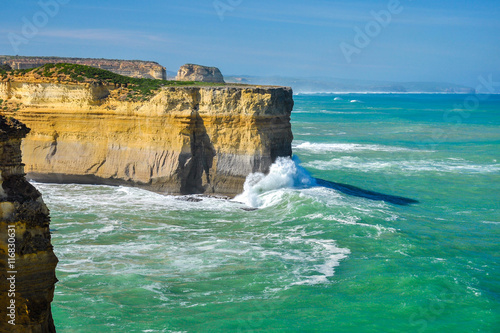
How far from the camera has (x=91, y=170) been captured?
2156 cm

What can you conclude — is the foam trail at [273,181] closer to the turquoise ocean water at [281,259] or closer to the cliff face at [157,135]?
the turquoise ocean water at [281,259]

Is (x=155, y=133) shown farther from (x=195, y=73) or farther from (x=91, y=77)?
(x=195, y=73)

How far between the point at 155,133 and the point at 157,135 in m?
0.12

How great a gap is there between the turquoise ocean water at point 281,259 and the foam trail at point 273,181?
53 millimetres

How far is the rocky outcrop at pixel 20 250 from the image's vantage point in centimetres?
559

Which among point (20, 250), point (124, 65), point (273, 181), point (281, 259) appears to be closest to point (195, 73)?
point (124, 65)

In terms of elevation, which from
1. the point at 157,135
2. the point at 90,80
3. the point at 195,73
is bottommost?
the point at 157,135

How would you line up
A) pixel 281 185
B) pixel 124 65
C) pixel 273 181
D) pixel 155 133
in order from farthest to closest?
pixel 124 65 → pixel 155 133 → pixel 281 185 → pixel 273 181

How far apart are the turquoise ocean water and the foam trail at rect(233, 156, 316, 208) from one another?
53 millimetres

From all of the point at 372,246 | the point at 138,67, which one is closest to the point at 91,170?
the point at 372,246

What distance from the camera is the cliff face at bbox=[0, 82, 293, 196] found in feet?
66.4

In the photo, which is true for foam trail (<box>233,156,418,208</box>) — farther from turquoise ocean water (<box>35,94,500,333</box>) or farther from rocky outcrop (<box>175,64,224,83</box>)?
rocky outcrop (<box>175,64,224,83</box>)

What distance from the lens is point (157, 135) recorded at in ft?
68.2

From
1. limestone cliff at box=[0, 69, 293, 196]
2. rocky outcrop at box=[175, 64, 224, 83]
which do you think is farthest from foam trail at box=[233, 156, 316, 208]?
rocky outcrop at box=[175, 64, 224, 83]
